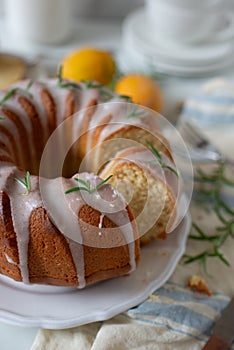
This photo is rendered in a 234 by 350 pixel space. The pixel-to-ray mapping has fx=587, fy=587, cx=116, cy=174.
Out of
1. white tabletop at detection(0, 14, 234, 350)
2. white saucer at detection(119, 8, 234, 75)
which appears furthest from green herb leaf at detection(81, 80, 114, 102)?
white saucer at detection(119, 8, 234, 75)

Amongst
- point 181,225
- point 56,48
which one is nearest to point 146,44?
point 56,48

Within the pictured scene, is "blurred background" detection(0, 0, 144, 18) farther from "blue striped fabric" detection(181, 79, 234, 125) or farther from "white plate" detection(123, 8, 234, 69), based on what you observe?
"blue striped fabric" detection(181, 79, 234, 125)

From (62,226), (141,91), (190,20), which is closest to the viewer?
(62,226)

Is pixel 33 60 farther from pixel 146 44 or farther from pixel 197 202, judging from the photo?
pixel 197 202

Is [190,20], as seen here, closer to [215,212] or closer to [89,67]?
[89,67]

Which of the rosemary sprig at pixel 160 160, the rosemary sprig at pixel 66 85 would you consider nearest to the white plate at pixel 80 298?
the rosemary sprig at pixel 160 160

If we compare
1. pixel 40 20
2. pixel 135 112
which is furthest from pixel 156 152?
pixel 40 20
